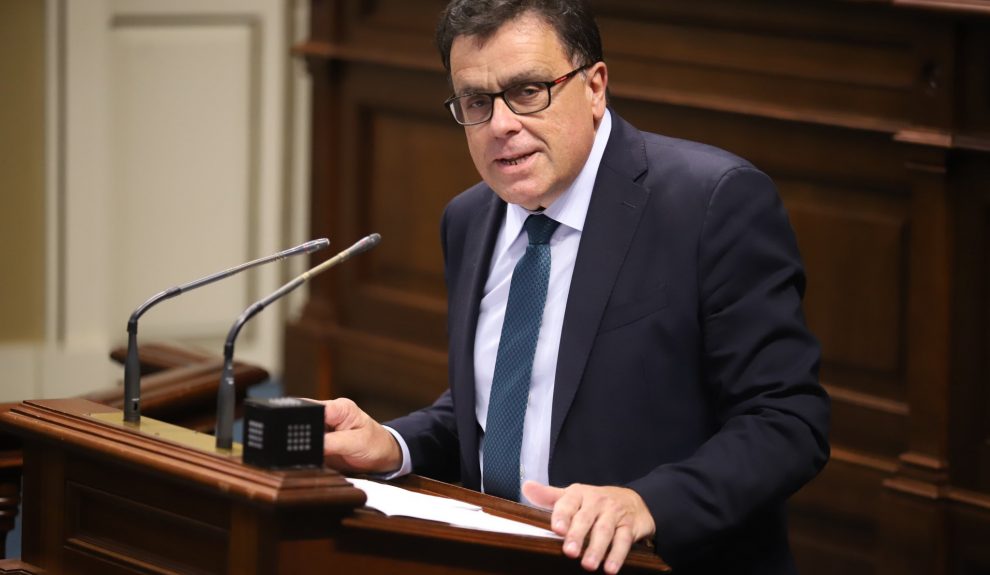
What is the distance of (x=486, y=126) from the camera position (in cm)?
225

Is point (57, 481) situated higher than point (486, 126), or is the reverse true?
point (486, 126)

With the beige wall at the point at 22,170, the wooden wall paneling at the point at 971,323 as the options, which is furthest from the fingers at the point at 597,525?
the beige wall at the point at 22,170

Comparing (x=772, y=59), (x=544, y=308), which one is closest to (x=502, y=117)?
(x=544, y=308)

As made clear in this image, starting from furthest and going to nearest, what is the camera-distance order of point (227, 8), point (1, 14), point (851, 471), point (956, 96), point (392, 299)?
point (227, 8) < point (1, 14) < point (392, 299) < point (851, 471) < point (956, 96)

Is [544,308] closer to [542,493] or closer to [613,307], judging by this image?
[613,307]

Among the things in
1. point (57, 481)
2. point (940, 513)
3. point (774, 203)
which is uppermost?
point (774, 203)

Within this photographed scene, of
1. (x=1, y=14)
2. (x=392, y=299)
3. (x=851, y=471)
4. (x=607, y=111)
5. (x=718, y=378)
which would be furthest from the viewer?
(x=1, y=14)

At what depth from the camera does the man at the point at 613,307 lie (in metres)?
2.13

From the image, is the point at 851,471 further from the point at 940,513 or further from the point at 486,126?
the point at 486,126

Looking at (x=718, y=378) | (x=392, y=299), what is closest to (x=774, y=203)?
(x=718, y=378)

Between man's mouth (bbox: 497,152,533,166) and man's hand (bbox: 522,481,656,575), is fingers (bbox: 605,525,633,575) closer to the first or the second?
man's hand (bbox: 522,481,656,575)

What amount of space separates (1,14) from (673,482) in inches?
165

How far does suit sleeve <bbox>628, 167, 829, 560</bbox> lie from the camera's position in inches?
79.9

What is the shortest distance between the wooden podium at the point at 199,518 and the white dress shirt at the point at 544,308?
22cm
